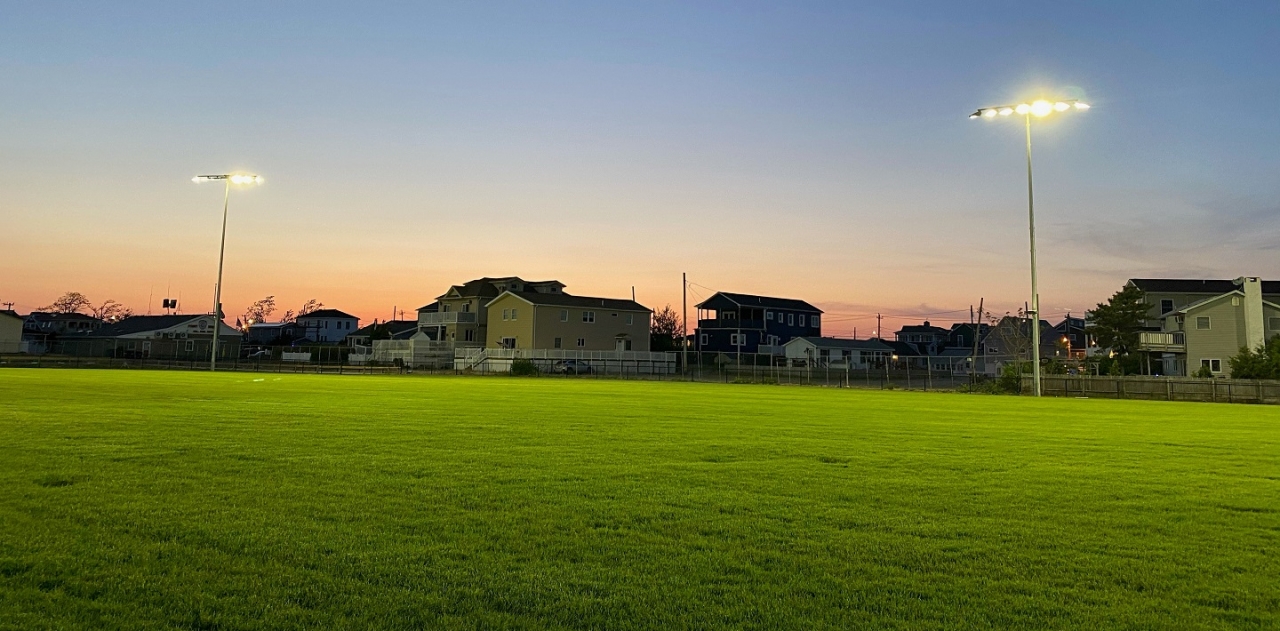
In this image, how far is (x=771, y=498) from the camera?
6055mm

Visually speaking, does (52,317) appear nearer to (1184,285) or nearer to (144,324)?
(144,324)

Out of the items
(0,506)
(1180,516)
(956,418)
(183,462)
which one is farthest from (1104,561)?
(956,418)

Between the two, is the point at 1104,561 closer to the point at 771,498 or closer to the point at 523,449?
the point at 771,498

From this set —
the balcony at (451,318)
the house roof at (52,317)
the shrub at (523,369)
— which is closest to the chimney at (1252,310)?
the shrub at (523,369)

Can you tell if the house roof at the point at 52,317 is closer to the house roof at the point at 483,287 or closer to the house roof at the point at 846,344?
the house roof at the point at 483,287

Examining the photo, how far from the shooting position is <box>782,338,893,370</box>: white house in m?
71.8

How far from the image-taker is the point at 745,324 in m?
75.4

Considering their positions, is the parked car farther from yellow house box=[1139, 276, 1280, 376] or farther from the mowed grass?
the mowed grass

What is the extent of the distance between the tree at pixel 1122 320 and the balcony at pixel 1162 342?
1.57m

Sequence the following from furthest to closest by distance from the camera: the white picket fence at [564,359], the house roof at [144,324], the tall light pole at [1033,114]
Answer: the house roof at [144,324]
the white picket fence at [564,359]
the tall light pole at [1033,114]

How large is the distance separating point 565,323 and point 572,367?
412 inches

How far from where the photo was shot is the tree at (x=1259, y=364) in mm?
31891

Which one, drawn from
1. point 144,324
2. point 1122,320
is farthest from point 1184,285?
point 144,324

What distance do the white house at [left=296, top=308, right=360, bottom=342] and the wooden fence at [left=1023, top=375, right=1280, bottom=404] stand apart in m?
102
